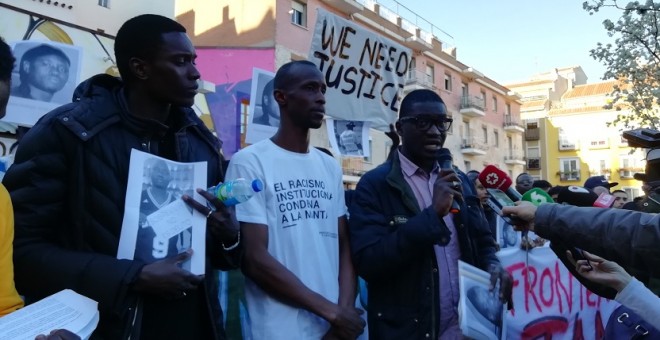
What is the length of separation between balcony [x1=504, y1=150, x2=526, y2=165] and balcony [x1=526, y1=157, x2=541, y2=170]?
463 cm

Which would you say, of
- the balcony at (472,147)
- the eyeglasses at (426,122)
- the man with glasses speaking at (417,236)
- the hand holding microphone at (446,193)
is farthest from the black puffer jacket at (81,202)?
the balcony at (472,147)

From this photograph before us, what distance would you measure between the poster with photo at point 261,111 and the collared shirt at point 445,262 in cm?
207

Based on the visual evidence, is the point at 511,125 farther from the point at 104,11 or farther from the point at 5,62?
the point at 5,62

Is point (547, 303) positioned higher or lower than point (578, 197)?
lower

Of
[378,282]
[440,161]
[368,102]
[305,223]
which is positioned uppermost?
[368,102]

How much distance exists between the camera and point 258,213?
2406 mm

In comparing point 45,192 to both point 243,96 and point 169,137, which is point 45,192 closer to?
point 169,137

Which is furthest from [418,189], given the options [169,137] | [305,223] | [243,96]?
[243,96]

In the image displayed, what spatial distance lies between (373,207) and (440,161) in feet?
1.34

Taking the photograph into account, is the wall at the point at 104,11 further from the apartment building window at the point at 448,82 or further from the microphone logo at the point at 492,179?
the apartment building window at the point at 448,82

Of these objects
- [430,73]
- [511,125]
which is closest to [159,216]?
[430,73]

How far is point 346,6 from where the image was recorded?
2555 cm

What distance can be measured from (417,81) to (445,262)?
28.7m

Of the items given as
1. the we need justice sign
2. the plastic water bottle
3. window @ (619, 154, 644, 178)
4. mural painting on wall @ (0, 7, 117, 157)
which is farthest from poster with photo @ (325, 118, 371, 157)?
window @ (619, 154, 644, 178)
